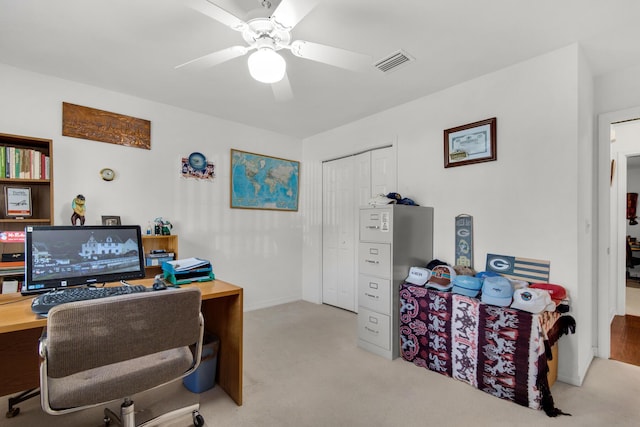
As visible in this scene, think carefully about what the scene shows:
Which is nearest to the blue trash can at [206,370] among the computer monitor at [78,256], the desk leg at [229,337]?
the desk leg at [229,337]

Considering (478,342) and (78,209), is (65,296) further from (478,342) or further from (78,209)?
(478,342)

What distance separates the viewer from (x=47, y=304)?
1330 mm

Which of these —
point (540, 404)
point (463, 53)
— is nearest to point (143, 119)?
point (463, 53)

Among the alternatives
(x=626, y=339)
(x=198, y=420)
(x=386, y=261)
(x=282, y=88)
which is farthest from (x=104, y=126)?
(x=626, y=339)

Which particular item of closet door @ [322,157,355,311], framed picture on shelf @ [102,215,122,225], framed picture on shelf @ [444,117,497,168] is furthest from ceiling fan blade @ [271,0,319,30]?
closet door @ [322,157,355,311]

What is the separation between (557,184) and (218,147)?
11.2 feet

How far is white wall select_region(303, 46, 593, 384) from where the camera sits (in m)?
2.14

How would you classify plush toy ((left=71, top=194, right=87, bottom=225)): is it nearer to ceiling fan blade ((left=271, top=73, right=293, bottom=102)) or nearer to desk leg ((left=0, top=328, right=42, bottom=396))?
desk leg ((left=0, top=328, right=42, bottom=396))

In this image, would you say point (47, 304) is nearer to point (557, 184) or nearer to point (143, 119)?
point (143, 119)

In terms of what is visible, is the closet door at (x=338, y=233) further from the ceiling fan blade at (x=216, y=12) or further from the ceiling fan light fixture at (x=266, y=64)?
the ceiling fan blade at (x=216, y=12)

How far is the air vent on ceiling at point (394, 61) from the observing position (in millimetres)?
2250

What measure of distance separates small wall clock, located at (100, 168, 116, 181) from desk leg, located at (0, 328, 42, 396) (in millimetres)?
1528

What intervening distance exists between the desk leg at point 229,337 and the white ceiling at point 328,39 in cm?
172

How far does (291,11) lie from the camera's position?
139cm
